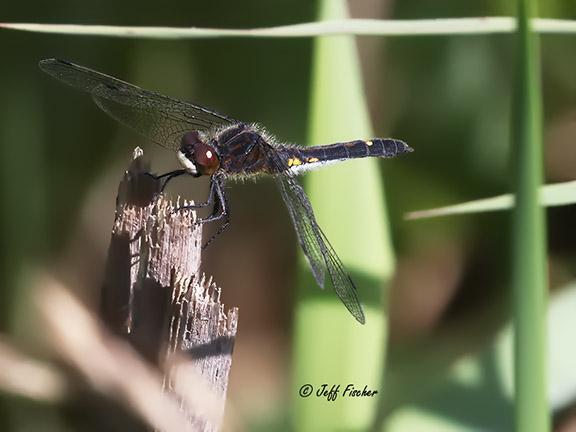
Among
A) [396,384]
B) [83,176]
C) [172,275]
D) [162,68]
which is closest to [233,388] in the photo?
[396,384]

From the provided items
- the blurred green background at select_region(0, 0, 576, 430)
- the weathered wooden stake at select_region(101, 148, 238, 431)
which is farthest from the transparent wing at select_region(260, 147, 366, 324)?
the blurred green background at select_region(0, 0, 576, 430)

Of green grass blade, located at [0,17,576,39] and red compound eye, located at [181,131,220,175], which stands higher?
green grass blade, located at [0,17,576,39]

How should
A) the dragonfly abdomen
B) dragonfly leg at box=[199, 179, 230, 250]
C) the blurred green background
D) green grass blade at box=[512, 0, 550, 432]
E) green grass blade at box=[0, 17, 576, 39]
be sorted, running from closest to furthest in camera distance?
green grass blade at box=[512, 0, 550, 432] → green grass blade at box=[0, 17, 576, 39] → the dragonfly abdomen → dragonfly leg at box=[199, 179, 230, 250] → the blurred green background

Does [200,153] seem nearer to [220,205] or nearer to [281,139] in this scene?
[220,205]

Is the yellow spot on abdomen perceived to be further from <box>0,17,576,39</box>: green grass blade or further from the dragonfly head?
<box>0,17,576,39</box>: green grass blade

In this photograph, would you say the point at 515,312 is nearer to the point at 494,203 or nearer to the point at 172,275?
the point at 494,203

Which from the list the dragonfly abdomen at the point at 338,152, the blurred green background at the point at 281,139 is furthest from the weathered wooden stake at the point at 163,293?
the blurred green background at the point at 281,139
